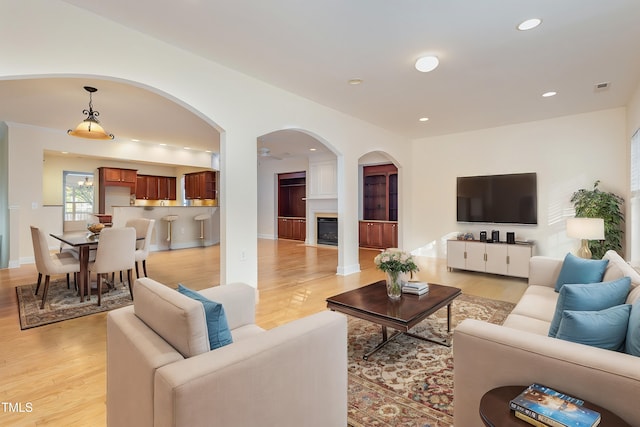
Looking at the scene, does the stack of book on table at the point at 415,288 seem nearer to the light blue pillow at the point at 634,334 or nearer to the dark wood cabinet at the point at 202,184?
the light blue pillow at the point at 634,334

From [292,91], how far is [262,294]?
2.80m

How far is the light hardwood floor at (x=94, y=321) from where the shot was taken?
1926 millimetres

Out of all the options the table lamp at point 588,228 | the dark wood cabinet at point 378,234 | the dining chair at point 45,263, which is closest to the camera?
the dining chair at point 45,263

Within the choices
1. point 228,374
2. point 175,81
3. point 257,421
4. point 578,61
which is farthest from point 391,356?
point 578,61

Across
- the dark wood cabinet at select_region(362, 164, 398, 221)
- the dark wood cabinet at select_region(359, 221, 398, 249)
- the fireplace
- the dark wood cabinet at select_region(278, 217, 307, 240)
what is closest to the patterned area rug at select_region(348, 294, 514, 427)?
the dark wood cabinet at select_region(359, 221, 398, 249)

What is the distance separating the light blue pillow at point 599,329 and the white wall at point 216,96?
3098 mm

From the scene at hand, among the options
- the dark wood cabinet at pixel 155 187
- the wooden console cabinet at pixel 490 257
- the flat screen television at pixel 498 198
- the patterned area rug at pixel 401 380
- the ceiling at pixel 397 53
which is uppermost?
the ceiling at pixel 397 53

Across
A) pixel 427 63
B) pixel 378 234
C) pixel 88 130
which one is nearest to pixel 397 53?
pixel 427 63

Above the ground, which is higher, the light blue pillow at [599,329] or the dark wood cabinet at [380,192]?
the dark wood cabinet at [380,192]

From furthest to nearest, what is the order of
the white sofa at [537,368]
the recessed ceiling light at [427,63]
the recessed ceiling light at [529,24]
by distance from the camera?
the recessed ceiling light at [427,63], the recessed ceiling light at [529,24], the white sofa at [537,368]

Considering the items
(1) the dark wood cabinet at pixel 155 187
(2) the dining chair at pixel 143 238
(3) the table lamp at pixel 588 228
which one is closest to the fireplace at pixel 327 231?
(1) the dark wood cabinet at pixel 155 187

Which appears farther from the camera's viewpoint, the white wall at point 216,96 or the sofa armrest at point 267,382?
the white wall at point 216,96

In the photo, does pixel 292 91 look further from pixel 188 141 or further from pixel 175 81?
pixel 188 141

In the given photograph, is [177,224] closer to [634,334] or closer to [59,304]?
[59,304]
